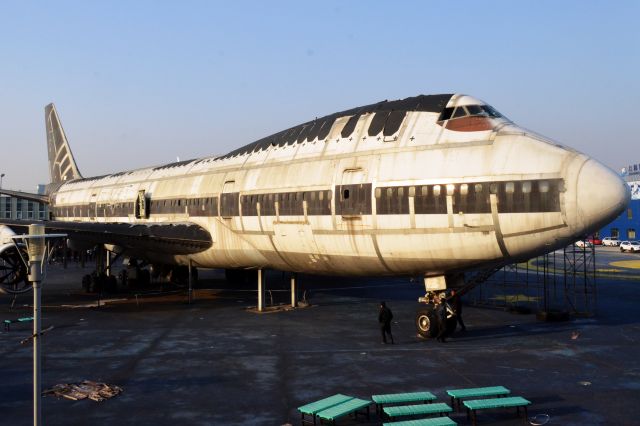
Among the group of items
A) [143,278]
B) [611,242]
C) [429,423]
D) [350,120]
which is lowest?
[429,423]

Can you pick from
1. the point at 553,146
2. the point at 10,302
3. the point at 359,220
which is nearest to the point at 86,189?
the point at 10,302

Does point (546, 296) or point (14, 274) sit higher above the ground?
point (14, 274)

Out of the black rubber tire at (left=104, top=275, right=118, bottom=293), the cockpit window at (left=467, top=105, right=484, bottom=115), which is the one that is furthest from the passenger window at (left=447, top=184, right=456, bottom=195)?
the black rubber tire at (left=104, top=275, right=118, bottom=293)

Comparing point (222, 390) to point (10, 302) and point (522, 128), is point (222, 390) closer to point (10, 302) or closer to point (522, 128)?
point (522, 128)

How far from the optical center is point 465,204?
16516 mm

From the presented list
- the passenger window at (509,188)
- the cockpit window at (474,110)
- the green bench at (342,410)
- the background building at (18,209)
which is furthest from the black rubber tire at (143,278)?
the background building at (18,209)

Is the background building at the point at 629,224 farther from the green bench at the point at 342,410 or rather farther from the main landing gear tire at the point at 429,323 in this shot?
the green bench at the point at 342,410

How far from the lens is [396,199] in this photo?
58.8ft

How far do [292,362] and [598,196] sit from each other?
9.98m

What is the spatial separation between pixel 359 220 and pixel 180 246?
12.1 meters

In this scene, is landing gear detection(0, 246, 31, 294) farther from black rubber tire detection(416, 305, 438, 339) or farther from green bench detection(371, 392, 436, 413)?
green bench detection(371, 392, 436, 413)

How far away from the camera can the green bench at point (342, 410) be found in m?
10.9

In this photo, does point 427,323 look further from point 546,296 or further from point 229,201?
point 546,296

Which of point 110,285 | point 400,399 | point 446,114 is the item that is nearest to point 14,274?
point 110,285
